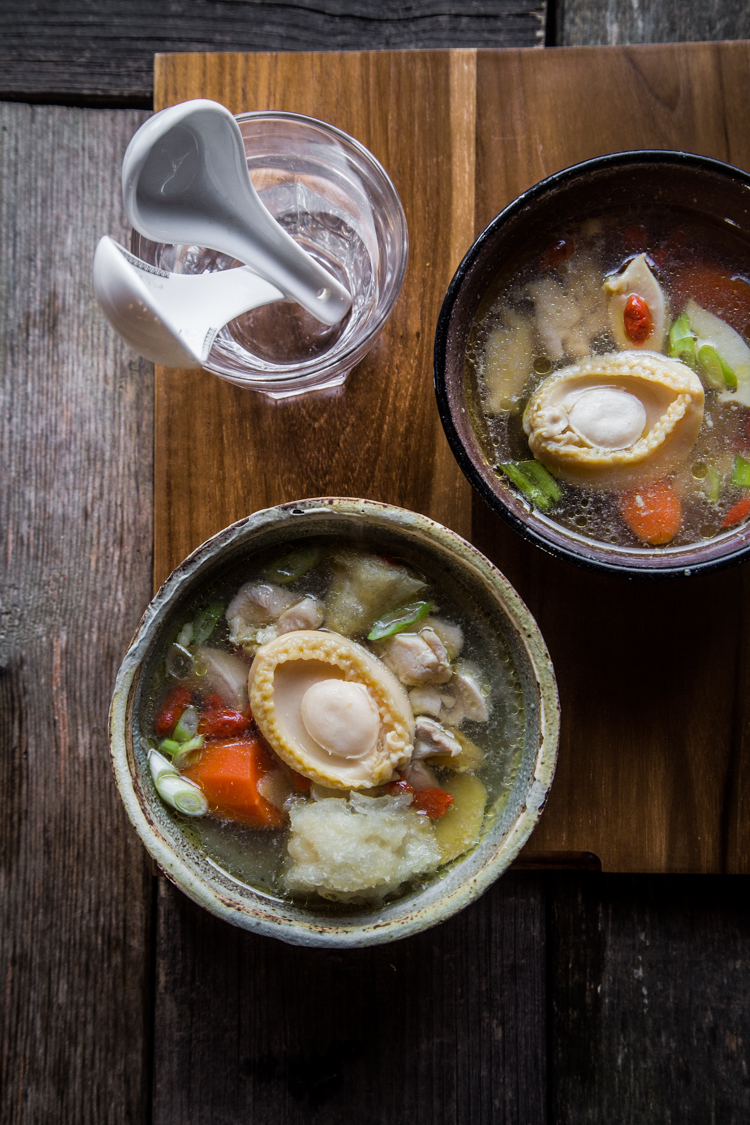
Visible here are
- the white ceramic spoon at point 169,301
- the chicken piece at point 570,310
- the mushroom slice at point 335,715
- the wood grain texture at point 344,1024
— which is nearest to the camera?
the white ceramic spoon at point 169,301

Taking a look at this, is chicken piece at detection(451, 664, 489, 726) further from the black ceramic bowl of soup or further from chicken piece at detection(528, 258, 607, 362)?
chicken piece at detection(528, 258, 607, 362)

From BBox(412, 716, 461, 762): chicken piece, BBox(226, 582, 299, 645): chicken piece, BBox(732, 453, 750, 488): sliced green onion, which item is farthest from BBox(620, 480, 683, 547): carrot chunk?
BBox(226, 582, 299, 645): chicken piece

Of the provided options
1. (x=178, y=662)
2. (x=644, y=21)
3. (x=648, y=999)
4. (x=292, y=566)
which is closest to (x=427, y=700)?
(x=292, y=566)

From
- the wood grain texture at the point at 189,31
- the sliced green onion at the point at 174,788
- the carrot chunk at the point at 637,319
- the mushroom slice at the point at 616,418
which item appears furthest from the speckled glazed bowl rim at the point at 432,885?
the wood grain texture at the point at 189,31

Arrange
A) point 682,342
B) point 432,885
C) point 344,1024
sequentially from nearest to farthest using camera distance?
point 432,885
point 682,342
point 344,1024

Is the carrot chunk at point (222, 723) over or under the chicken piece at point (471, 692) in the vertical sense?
under

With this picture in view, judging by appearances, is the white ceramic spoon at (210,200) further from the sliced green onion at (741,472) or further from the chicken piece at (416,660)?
the sliced green onion at (741,472)

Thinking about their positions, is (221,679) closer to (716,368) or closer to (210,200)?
(210,200)
